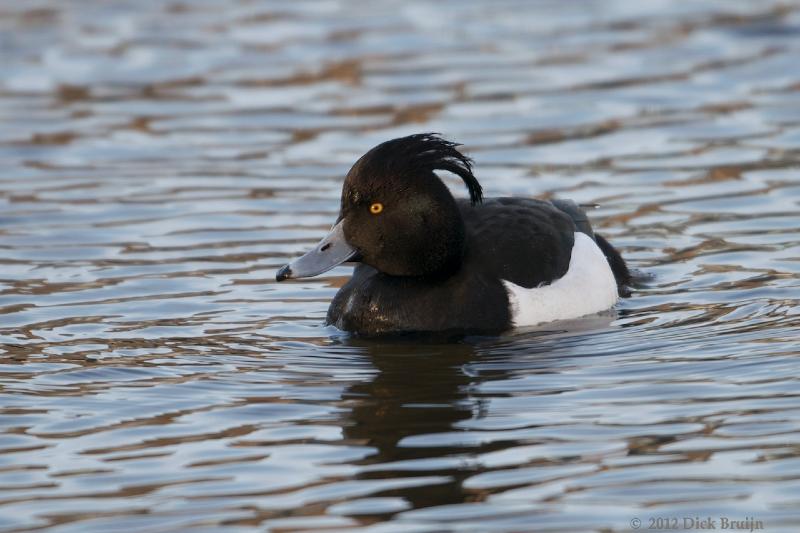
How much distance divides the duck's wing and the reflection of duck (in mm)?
631

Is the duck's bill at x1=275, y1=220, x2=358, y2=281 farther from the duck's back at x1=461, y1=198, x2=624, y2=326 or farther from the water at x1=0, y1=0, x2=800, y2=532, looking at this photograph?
the duck's back at x1=461, y1=198, x2=624, y2=326

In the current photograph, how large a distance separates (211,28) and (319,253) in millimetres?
10595

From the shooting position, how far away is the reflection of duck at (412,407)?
619 cm

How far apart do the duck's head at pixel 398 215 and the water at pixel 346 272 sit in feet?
1.52

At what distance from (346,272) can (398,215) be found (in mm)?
2099

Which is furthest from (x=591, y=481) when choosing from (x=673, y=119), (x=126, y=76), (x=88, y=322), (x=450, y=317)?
(x=126, y=76)

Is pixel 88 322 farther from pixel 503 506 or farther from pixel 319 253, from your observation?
pixel 503 506

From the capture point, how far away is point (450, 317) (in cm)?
855

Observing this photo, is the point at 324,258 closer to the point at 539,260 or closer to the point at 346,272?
the point at 539,260

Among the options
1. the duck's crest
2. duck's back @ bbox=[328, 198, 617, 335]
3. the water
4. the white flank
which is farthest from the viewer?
the white flank

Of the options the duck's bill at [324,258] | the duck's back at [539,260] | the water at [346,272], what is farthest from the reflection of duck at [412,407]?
the duck's back at [539,260]

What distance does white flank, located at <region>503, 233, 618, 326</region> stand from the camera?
8.73m

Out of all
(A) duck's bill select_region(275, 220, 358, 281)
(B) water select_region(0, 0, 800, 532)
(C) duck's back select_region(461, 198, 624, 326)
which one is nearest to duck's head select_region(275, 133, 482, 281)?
(A) duck's bill select_region(275, 220, 358, 281)

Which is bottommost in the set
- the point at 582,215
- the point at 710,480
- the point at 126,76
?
the point at 710,480
